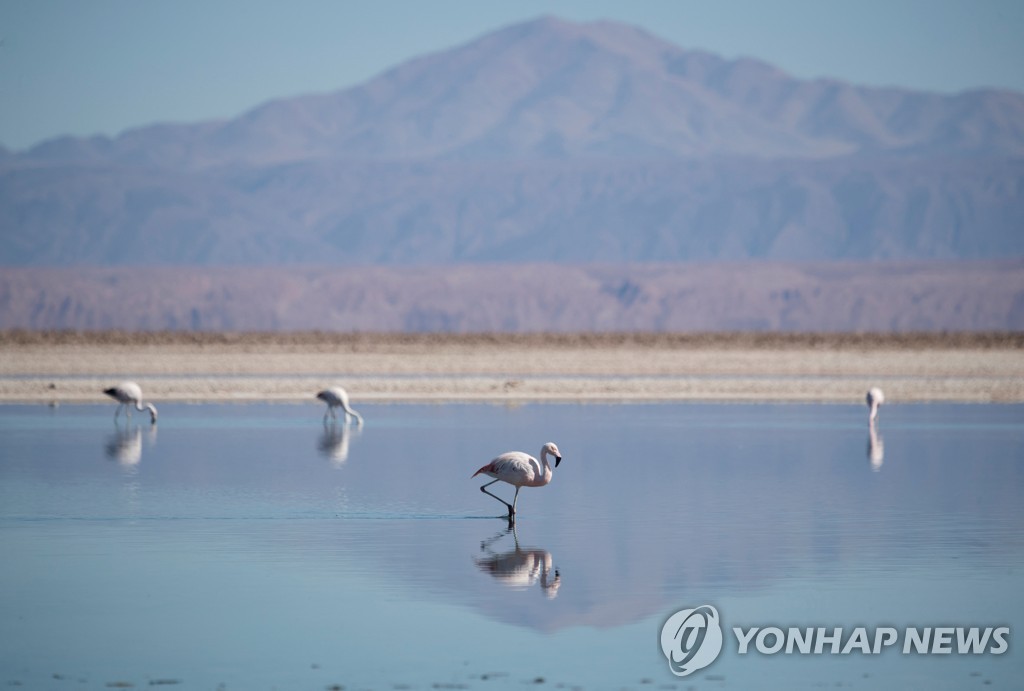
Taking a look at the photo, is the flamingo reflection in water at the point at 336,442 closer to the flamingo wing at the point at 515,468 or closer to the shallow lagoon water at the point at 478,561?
the shallow lagoon water at the point at 478,561

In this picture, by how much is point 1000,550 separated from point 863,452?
28.7 feet

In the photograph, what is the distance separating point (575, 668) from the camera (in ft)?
29.9

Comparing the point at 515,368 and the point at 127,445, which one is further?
the point at 515,368

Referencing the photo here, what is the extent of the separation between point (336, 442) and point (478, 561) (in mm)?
10987

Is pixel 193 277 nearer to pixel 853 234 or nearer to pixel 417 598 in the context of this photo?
pixel 853 234

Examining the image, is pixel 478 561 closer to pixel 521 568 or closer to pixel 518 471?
pixel 521 568

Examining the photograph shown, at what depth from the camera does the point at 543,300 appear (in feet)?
421

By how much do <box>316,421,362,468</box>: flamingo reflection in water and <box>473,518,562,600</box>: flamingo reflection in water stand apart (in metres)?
7.10

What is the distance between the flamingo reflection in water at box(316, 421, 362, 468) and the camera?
68.0ft

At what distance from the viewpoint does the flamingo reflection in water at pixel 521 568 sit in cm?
1154

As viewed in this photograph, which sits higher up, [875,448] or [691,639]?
[875,448]

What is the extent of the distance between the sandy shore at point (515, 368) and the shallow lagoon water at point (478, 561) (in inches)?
485

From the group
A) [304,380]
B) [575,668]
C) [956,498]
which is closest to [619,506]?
[956,498]

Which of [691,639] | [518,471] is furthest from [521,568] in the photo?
[691,639]
